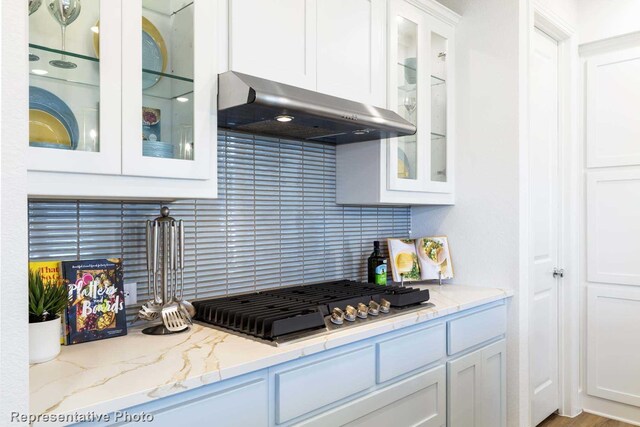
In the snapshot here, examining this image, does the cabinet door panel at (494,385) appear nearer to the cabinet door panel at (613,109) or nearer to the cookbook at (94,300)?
the cabinet door panel at (613,109)

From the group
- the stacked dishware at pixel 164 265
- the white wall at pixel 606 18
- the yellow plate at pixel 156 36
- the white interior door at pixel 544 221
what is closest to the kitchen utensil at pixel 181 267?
the stacked dishware at pixel 164 265

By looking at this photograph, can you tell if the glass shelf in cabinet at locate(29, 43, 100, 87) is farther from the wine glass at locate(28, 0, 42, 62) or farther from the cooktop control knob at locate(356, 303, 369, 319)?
the cooktop control knob at locate(356, 303, 369, 319)

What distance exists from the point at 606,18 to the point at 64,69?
119 inches

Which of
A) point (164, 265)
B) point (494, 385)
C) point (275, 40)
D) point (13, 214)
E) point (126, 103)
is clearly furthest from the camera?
point (494, 385)

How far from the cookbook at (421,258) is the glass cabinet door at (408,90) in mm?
333

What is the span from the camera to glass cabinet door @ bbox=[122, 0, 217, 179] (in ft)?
4.27

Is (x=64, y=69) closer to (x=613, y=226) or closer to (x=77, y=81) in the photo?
(x=77, y=81)

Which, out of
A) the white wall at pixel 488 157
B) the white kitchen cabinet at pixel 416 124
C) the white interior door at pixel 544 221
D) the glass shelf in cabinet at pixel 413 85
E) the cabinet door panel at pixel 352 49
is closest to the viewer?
the cabinet door panel at pixel 352 49

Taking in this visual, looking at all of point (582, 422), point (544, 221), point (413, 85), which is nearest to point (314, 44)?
point (413, 85)

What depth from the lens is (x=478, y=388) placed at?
2170 millimetres

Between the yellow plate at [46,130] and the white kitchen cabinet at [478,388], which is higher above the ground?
the yellow plate at [46,130]

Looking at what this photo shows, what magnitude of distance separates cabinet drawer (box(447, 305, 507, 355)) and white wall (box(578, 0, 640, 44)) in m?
1.84

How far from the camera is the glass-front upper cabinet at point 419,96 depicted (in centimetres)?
219

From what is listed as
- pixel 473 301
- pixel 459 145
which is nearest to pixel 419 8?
pixel 459 145
